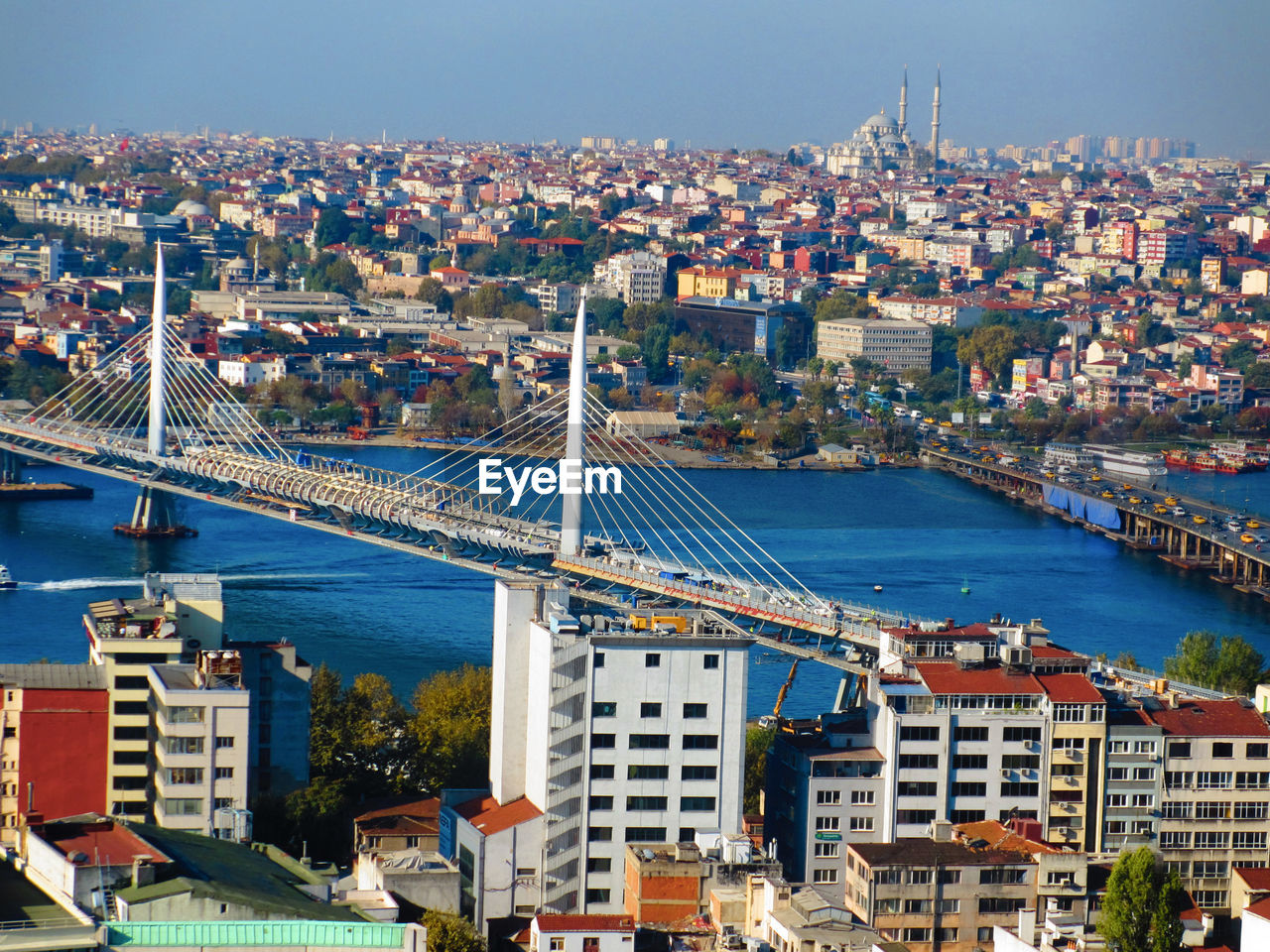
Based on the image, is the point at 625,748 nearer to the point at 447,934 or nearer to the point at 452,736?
the point at 447,934

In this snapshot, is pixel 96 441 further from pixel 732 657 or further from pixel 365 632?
pixel 732 657

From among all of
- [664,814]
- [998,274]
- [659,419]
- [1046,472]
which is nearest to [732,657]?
[664,814]

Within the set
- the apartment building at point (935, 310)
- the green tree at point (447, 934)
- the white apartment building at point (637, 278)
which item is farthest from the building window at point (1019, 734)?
the white apartment building at point (637, 278)

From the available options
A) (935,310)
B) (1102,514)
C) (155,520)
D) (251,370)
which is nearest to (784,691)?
(155,520)

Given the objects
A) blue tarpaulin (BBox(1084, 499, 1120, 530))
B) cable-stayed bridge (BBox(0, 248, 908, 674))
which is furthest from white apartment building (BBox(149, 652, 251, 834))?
blue tarpaulin (BBox(1084, 499, 1120, 530))

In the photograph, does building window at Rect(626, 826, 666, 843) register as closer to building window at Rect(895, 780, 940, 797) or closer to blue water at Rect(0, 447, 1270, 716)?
building window at Rect(895, 780, 940, 797)

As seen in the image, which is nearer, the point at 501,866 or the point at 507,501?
the point at 501,866

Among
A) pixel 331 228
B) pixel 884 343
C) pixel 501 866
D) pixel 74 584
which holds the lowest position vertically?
pixel 74 584
